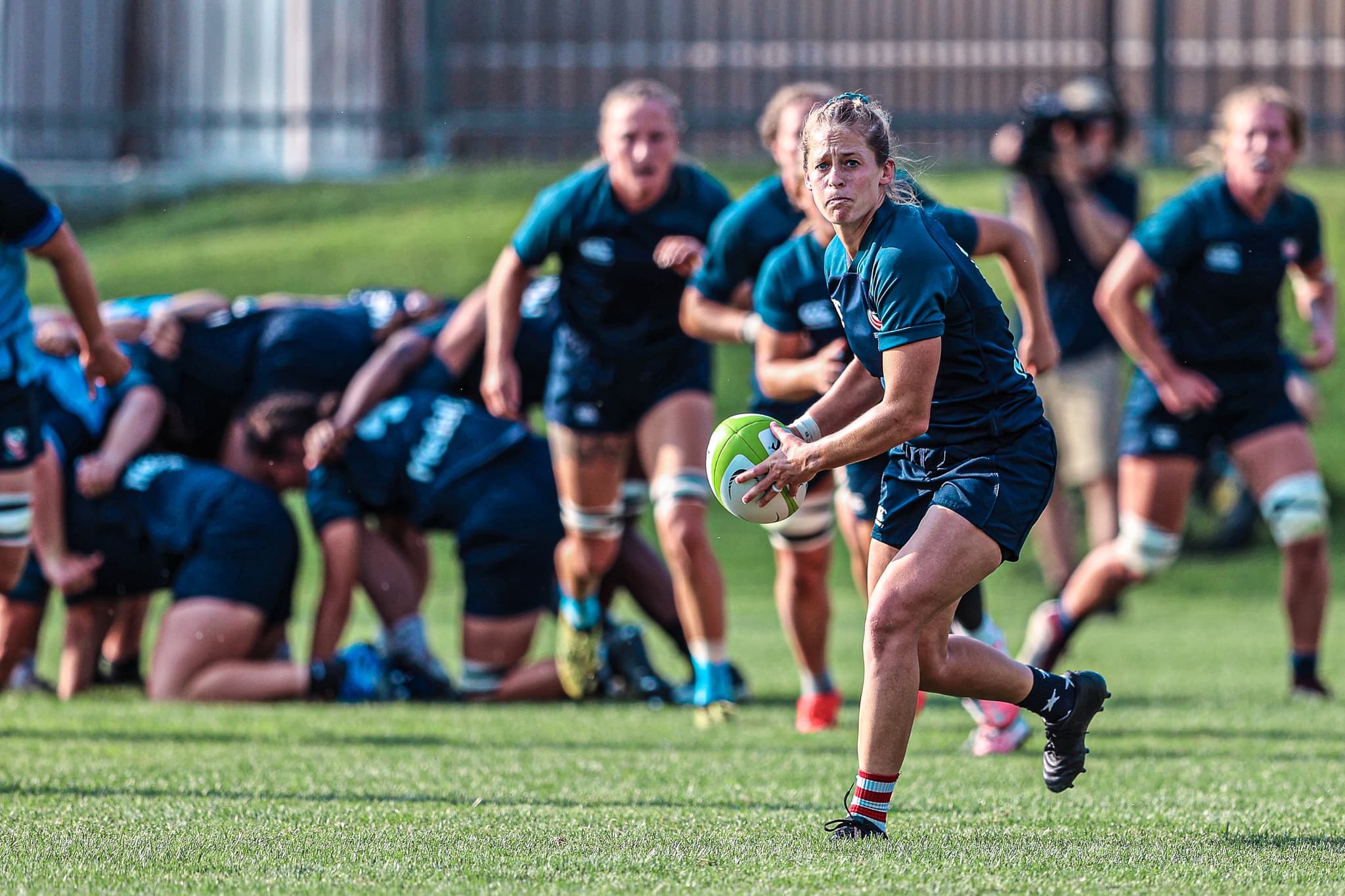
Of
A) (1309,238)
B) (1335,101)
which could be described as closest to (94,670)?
(1309,238)

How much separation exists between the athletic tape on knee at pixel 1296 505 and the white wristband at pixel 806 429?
3.15 meters

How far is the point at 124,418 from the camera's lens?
763 centimetres

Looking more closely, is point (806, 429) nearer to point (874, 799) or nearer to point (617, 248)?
point (874, 799)

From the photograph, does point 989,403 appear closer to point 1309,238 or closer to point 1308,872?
point 1308,872

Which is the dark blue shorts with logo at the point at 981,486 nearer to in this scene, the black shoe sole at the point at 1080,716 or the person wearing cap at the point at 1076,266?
the black shoe sole at the point at 1080,716

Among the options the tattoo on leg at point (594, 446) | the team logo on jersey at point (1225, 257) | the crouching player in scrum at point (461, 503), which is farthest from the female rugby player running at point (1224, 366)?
the crouching player in scrum at point (461, 503)

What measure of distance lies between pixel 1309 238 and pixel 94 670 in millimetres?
5399

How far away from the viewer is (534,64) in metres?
17.6

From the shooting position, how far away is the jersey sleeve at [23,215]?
5402 millimetres

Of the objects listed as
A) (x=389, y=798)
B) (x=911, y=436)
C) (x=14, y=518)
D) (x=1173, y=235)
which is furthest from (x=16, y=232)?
(x=1173, y=235)

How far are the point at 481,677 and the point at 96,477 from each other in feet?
5.95

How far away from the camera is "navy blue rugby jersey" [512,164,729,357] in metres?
6.68

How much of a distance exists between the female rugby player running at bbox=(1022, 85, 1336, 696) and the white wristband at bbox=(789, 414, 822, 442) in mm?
2893

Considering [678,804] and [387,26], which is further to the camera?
[387,26]
